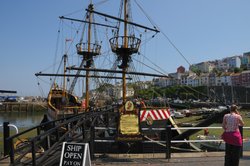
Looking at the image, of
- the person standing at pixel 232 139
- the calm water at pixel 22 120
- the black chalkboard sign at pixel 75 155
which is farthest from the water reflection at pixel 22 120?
the black chalkboard sign at pixel 75 155

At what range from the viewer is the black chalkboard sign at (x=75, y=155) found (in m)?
5.85

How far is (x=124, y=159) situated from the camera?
9664mm

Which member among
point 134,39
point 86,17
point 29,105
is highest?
point 86,17

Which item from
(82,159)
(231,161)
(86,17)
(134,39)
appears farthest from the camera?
(86,17)

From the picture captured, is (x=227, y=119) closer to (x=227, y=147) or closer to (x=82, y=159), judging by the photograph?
(x=227, y=147)

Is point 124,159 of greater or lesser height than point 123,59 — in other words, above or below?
below

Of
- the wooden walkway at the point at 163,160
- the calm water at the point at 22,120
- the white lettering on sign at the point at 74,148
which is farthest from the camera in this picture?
the calm water at the point at 22,120

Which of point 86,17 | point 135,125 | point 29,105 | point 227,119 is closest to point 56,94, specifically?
point 86,17

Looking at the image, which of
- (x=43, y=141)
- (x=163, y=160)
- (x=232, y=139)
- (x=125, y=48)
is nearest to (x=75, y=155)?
(x=232, y=139)

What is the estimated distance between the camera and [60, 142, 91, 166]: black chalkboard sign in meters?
5.85

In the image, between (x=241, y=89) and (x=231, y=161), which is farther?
(x=241, y=89)

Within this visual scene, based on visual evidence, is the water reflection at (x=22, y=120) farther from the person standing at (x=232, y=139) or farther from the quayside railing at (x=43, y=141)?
the person standing at (x=232, y=139)

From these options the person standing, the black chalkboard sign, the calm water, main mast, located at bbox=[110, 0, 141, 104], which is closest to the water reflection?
the calm water

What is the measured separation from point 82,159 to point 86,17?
112 feet
